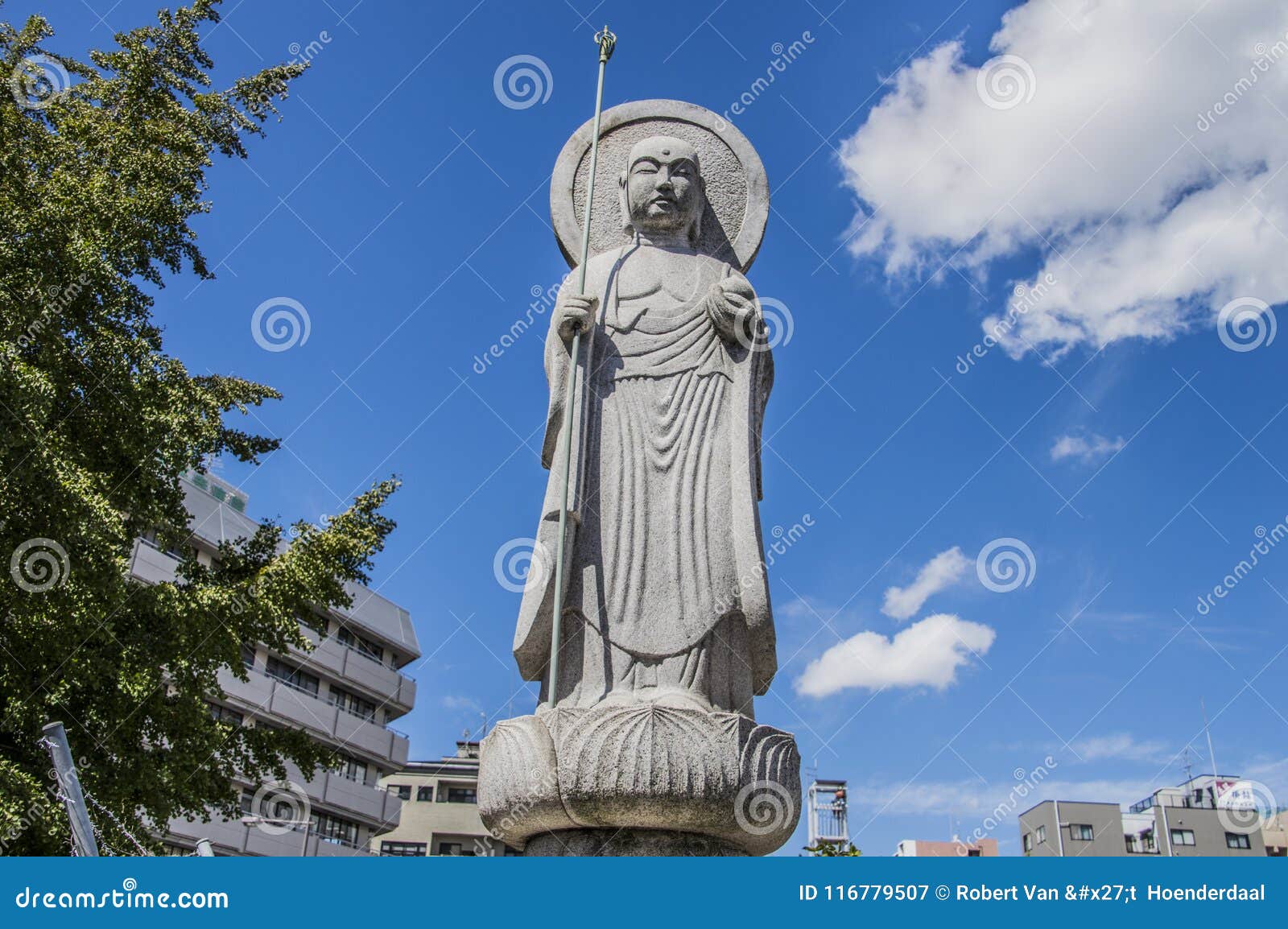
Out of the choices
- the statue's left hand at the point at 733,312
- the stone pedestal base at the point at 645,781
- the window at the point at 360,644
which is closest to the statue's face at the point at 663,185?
the statue's left hand at the point at 733,312

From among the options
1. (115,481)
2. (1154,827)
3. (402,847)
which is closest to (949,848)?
(1154,827)

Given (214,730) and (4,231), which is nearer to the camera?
(4,231)

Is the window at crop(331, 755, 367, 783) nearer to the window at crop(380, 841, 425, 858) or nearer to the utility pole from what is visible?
the window at crop(380, 841, 425, 858)

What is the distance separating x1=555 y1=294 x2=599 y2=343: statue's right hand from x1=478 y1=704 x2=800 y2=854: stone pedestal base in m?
2.36

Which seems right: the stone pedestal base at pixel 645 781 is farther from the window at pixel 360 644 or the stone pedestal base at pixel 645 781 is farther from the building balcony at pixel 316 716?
the window at pixel 360 644

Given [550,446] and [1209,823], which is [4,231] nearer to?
[550,446]

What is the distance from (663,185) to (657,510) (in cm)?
229

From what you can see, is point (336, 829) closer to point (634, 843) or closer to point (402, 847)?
point (402, 847)

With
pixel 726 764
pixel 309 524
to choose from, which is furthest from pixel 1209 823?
pixel 726 764

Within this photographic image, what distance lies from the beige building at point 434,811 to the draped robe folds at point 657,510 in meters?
40.3

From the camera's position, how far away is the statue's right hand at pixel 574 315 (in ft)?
21.3

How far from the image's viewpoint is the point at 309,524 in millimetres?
11828

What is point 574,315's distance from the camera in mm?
6480

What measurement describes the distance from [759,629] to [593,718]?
3.99 feet
